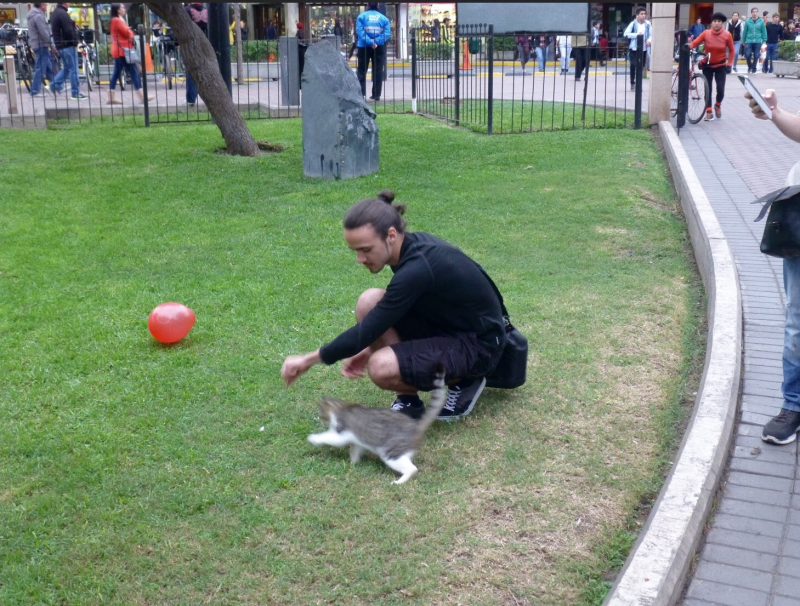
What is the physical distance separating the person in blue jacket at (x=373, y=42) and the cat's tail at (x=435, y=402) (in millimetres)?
13311

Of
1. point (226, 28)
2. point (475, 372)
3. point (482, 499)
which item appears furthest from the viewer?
point (226, 28)

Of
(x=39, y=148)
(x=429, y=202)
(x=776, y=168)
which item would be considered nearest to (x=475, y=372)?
(x=429, y=202)

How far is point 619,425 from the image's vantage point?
14.7 ft

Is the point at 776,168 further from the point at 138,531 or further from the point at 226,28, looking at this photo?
the point at 138,531

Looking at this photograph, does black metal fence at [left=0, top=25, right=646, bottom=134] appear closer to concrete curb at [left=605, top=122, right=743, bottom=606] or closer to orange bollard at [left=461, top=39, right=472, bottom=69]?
orange bollard at [left=461, top=39, right=472, bottom=69]

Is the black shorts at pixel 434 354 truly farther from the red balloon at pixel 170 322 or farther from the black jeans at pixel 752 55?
the black jeans at pixel 752 55

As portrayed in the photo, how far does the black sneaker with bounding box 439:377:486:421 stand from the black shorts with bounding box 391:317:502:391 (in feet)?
0.26

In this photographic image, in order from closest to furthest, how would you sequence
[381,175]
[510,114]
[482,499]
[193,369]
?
[482,499] < [193,369] < [381,175] < [510,114]

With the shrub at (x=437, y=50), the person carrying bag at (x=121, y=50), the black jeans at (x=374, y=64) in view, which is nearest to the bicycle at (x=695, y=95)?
the shrub at (x=437, y=50)

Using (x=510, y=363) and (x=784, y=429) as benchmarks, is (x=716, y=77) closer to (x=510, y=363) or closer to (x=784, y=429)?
(x=784, y=429)

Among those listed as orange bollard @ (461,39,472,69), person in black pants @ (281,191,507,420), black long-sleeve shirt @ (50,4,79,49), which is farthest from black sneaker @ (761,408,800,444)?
black long-sleeve shirt @ (50,4,79,49)

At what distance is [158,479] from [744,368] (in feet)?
11.1

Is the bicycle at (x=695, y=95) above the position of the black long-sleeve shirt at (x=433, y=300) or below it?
above

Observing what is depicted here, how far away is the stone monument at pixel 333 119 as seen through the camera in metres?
10.5
